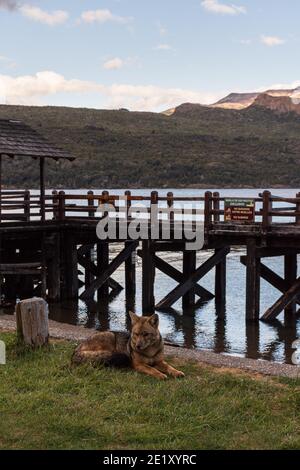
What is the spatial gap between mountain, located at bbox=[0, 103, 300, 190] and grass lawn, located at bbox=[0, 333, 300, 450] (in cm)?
8208

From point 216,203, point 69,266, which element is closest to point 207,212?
point 216,203

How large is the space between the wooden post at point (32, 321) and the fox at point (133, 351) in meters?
1.11

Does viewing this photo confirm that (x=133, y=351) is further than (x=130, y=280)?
No

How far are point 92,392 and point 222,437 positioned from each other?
2043 mm

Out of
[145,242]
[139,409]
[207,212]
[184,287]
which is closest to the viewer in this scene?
[139,409]

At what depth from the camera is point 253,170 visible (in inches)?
4242

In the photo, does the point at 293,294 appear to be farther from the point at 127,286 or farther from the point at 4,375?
the point at 4,375

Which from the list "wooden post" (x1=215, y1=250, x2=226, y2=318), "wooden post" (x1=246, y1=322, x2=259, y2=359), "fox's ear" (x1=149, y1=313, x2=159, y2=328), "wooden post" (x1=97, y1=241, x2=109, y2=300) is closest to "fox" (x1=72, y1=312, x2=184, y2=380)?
"fox's ear" (x1=149, y1=313, x2=159, y2=328)

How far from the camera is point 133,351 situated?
1023 centimetres

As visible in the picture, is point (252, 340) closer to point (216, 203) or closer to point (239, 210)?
point (239, 210)

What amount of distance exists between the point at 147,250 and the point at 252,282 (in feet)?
12.5

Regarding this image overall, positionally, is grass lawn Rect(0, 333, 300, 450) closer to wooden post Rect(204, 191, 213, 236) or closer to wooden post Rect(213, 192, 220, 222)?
Answer: wooden post Rect(204, 191, 213, 236)

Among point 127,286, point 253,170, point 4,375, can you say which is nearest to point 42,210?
point 127,286

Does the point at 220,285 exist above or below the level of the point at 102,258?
below
